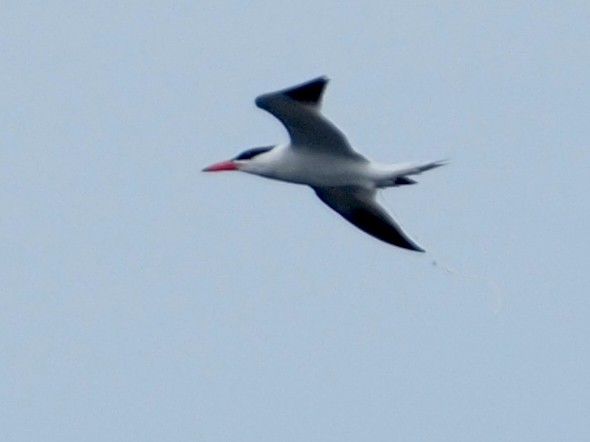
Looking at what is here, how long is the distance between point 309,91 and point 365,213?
141 inches

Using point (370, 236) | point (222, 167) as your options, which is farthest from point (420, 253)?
point (222, 167)

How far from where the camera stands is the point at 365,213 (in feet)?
92.0

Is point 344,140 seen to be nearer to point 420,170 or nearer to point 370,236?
point 420,170

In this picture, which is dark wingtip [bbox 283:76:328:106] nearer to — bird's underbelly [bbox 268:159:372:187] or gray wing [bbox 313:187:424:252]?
bird's underbelly [bbox 268:159:372:187]

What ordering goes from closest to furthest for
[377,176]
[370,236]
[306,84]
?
[306,84], [377,176], [370,236]

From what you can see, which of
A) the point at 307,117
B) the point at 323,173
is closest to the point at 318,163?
the point at 323,173

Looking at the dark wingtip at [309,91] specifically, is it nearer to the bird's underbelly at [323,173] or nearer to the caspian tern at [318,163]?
the caspian tern at [318,163]

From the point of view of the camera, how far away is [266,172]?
87.1ft

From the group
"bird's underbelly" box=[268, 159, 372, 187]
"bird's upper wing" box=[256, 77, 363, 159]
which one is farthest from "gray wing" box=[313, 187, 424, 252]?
"bird's upper wing" box=[256, 77, 363, 159]

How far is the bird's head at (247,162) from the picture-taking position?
Answer: 26.6m

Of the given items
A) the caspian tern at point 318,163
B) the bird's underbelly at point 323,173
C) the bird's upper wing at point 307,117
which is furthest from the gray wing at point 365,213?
the bird's upper wing at point 307,117

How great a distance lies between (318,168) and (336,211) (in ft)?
6.93

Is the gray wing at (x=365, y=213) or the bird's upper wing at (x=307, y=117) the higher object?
the bird's upper wing at (x=307, y=117)

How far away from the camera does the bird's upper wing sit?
24812 millimetres
